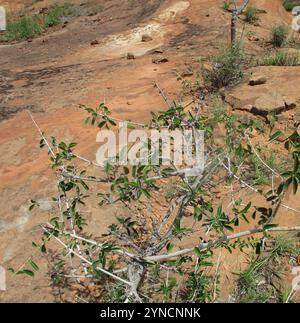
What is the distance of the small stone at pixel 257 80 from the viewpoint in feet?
15.9

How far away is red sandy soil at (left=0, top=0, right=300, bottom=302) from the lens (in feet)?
10.5

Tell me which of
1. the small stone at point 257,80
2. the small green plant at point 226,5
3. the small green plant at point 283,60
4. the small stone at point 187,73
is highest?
the small green plant at point 226,5

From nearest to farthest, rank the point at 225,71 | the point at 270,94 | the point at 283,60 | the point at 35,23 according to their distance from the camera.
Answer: the point at 270,94 → the point at 225,71 → the point at 283,60 → the point at 35,23

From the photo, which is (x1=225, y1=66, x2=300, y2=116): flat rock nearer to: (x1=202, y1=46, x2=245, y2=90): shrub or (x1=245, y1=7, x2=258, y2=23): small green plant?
(x1=202, y1=46, x2=245, y2=90): shrub

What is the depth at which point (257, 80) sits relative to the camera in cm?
486

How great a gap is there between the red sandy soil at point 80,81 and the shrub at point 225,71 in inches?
17.3

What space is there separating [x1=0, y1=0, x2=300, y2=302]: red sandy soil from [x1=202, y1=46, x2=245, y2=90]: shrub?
1.44 feet

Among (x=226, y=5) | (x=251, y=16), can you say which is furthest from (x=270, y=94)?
(x=226, y=5)

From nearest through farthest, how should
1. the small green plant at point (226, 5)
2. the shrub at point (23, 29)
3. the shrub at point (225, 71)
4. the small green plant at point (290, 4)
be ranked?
the shrub at point (225, 71), the small green plant at point (226, 5), the shrub at point (23, 29), the small green plant at point (290, 4)

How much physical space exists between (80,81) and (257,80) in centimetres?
266

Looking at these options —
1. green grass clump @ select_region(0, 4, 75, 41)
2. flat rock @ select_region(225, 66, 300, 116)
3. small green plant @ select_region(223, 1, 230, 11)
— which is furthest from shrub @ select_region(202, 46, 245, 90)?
green grass clump @ select_region(0, 4, 75, 41)

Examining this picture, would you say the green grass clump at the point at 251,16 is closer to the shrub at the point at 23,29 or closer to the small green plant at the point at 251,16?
the small green plant at the point at 251,16

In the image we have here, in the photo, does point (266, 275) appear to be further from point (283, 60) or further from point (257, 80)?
point (283, 60)

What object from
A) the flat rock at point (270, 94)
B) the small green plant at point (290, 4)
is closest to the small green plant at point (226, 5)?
the small green plant at point (290, 4)
